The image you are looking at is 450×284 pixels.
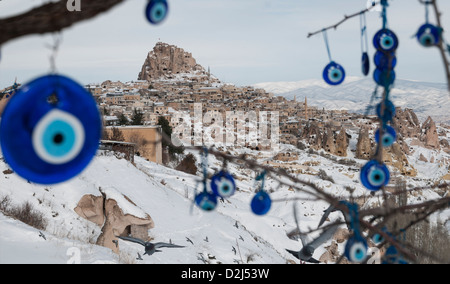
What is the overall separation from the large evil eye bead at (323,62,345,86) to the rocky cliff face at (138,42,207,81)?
84.0 m

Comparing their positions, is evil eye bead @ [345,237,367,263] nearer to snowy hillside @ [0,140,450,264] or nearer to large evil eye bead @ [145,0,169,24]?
large evil eye bead @ [145,0,169,24]

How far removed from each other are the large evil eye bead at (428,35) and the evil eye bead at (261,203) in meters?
0.54

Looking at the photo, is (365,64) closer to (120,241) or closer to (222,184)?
(222,184)

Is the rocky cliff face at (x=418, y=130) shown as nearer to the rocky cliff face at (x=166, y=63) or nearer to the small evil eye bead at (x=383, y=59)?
the rocky cliff face at (x=166, y=63)

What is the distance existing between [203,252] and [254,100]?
A: 6060 cm

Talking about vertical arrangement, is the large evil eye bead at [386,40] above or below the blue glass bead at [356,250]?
above

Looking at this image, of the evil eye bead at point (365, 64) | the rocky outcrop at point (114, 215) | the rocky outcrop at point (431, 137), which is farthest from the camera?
the rocky outcrop at point (431, 137)

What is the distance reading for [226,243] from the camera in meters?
6.32

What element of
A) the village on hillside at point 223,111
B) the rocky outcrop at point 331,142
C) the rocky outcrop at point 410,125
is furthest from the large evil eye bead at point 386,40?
the rocky outcrop at point 410,125

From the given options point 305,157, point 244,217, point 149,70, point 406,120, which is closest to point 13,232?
point 244,217

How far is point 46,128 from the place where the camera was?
0.65 metres

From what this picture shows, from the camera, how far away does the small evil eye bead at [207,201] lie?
0.98 m

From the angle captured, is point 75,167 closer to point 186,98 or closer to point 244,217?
point 244,217

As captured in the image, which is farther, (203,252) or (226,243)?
(226,243)
